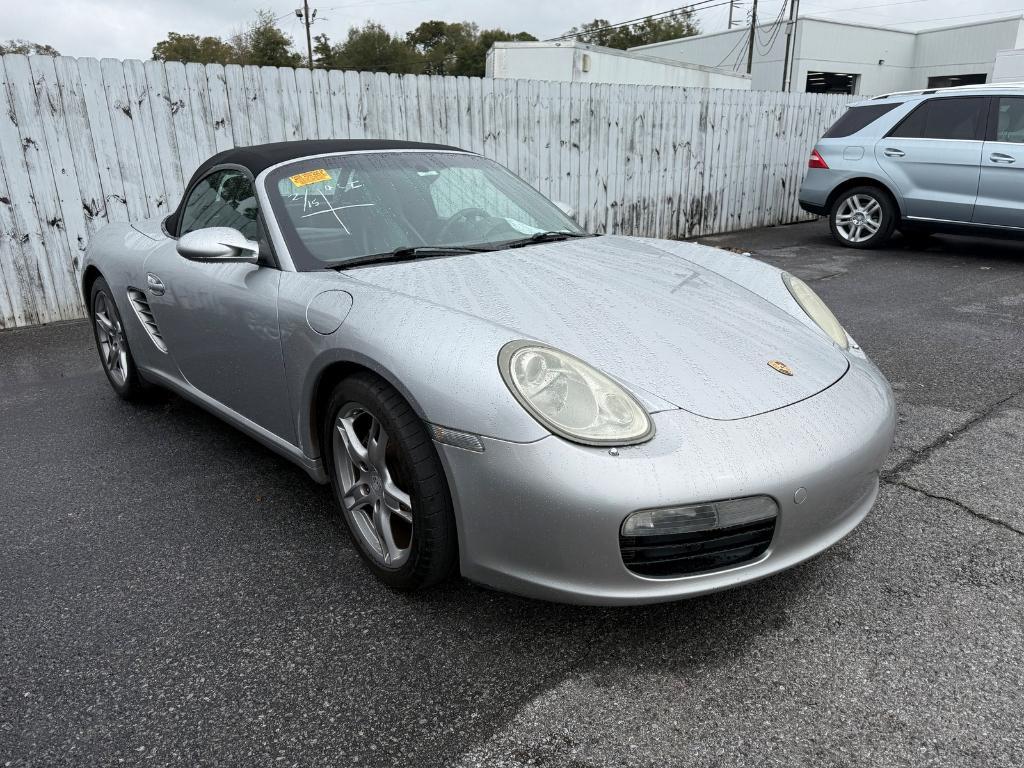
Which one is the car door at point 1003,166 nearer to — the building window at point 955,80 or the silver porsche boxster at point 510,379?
the silver porsche boxster at point 510,379

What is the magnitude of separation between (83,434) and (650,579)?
308cm

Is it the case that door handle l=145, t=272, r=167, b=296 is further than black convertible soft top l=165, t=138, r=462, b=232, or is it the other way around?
door handle l=145, t=272, r=167, b=296

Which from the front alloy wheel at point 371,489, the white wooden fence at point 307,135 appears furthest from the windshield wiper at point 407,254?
the white wooden fence at point 307,135

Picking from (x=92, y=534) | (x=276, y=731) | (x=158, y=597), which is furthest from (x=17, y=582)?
(x=276, y=731)

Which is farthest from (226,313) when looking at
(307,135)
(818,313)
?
(307,135)

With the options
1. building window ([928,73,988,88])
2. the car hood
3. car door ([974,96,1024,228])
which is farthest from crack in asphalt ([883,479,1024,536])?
building window ([928,73,988,88])

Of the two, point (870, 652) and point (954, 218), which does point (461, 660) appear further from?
point (954, 218)

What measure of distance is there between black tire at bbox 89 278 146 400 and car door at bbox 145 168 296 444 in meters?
0.60

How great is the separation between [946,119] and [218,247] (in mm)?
7795

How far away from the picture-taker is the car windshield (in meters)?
2.70

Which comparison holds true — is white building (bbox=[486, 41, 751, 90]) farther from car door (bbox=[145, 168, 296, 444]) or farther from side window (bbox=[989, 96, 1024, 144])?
car door (bbox=[145, 168, 296, 444])

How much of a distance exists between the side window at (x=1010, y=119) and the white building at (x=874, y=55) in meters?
26.1

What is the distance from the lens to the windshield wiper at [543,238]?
9.67 feet

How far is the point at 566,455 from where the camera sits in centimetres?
176
